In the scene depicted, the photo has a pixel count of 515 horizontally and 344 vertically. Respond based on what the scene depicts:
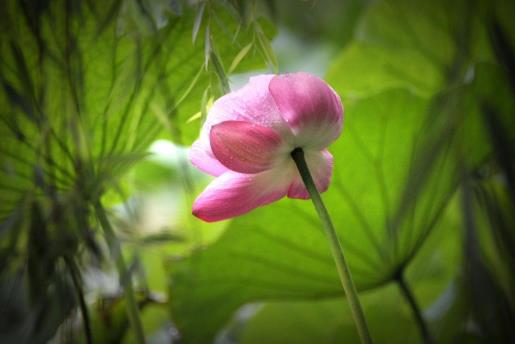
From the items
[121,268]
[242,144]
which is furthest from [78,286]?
[242,144]

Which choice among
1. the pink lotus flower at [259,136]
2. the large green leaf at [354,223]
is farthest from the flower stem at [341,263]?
the large green leaf at [354,223]

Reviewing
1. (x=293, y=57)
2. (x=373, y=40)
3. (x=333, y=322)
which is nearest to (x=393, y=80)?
(x=373, y=40)

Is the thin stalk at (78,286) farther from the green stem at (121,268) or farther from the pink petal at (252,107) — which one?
the pink petal at (252,107)

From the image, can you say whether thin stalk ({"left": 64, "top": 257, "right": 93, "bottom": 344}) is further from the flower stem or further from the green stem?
the flower stem

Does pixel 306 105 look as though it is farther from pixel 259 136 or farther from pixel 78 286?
pixel 78 286

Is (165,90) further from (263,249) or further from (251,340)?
(251,340)

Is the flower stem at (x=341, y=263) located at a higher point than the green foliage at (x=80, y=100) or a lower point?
lower

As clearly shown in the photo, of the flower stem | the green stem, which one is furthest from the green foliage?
the flower stem
